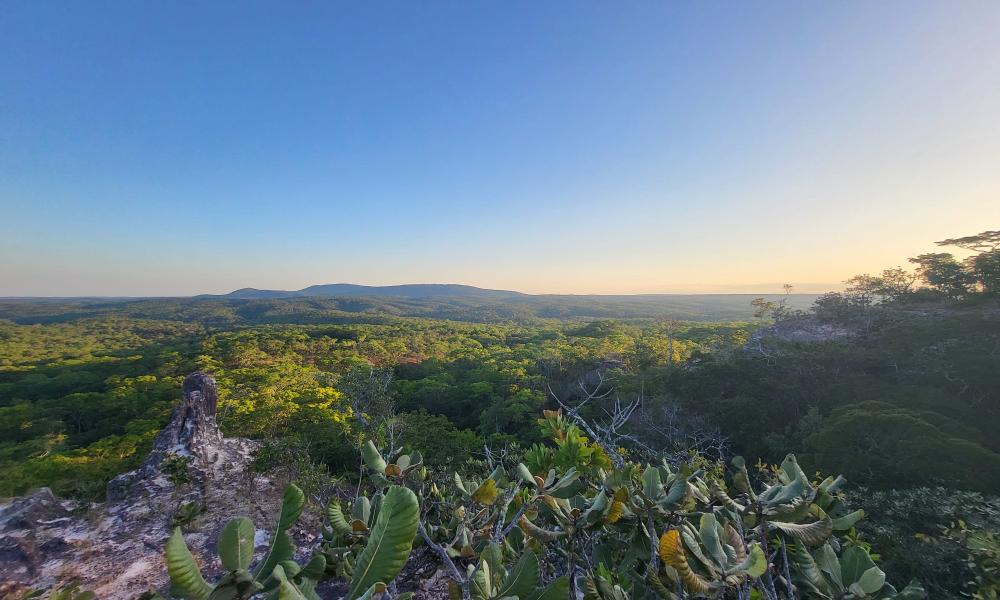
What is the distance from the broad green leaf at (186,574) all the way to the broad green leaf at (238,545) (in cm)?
6

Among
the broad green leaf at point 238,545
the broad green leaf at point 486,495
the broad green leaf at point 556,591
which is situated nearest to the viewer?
→ the broad green leaf at point 238,545

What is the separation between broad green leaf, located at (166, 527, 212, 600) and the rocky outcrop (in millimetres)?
5935

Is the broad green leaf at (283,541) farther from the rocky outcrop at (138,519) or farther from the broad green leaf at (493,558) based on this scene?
the rocky outcrop at (138,519)

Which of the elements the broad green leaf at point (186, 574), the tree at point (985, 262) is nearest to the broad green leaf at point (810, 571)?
the broad green leaf at point (186, 574)

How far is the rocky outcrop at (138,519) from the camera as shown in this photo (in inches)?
210

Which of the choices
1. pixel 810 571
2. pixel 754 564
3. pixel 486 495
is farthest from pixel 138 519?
pixel 810 571

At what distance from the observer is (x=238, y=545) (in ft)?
3.53

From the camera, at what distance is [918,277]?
25547 millimetres

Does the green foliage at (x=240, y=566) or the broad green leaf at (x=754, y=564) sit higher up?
the green foliage at (x=240, y=566)

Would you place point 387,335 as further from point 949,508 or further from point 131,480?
point 949,508

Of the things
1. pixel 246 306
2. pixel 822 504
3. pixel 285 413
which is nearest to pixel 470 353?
pixel 285 413

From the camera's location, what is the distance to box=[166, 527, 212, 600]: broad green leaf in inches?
34.4

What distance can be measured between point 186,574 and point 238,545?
0.49 feet

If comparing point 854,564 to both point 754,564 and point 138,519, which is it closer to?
point 754,564
